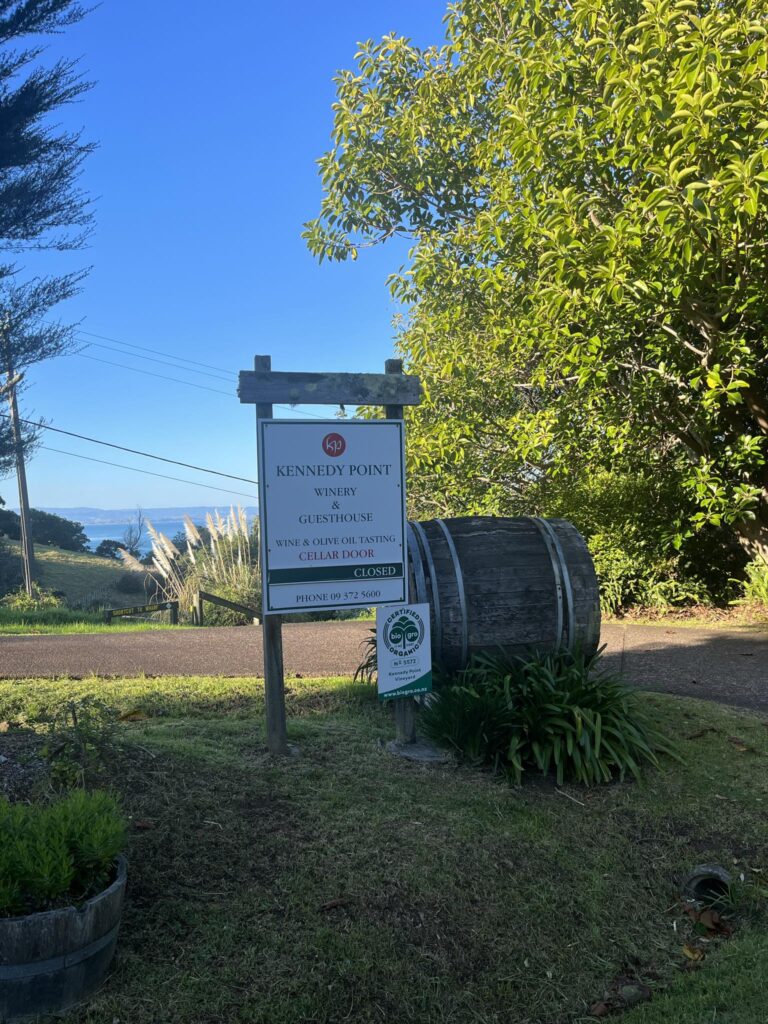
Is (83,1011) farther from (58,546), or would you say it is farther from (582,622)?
(58,546)

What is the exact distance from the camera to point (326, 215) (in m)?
12.6

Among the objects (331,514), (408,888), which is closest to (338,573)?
(331,514)

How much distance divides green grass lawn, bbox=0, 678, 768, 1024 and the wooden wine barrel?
3.51 feet

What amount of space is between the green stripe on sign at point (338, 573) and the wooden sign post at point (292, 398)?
0.39 ft

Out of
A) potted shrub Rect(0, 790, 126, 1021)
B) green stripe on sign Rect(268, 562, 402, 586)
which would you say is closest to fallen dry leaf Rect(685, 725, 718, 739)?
green stripe on sign Rect(268, 562, 402, 586)

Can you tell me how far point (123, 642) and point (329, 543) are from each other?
5590 mm

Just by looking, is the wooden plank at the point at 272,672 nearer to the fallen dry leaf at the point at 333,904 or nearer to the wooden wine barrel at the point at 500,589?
the wooden wine barrel at the point at 500,589

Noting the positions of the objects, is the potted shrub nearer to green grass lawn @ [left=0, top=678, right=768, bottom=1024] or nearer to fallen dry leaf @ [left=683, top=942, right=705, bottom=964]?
green grass lawn @ [left=0, top=678, right=768, bottom=1024]

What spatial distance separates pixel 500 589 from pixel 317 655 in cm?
345

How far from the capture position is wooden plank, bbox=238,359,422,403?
184 inches

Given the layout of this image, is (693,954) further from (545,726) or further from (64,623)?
(64,623)

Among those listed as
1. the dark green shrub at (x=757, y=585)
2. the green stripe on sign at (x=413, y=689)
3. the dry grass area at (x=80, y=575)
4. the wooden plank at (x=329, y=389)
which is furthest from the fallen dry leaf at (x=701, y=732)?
the dry grass area at (x=80, y=575)

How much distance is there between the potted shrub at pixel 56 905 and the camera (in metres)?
2.56

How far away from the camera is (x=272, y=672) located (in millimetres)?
4762
